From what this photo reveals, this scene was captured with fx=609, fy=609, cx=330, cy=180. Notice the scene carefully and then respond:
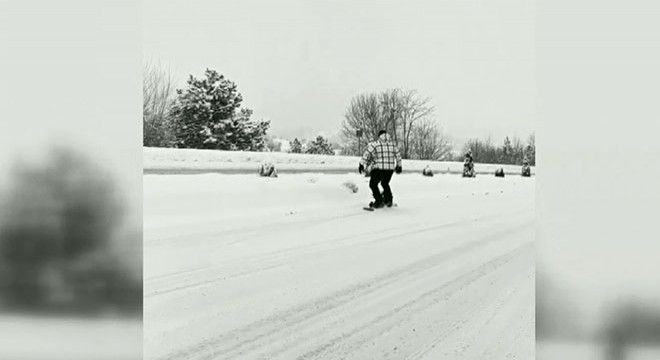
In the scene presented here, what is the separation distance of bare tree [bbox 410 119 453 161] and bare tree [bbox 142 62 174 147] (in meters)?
0.86

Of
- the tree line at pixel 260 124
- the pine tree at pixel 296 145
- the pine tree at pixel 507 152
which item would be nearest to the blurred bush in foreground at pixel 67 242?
the tree line at pixel 260 124

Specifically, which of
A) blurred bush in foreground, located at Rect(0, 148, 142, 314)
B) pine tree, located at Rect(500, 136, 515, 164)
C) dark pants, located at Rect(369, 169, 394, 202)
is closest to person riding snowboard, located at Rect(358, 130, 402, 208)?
dark pants, located at Rect(369, 169, 394, 202)

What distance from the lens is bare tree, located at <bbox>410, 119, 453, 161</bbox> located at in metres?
1.93

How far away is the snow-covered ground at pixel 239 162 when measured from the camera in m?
2.04

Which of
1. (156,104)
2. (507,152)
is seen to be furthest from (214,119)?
(507,152)

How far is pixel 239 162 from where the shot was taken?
7.02 feet

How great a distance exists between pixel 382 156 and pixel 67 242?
1302mm

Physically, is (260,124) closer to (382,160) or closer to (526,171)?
(382,160)

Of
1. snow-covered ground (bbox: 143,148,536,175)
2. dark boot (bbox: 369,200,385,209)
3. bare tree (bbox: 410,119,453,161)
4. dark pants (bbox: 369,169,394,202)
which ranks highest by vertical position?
bare tree (bbox: 410,119,453,161)

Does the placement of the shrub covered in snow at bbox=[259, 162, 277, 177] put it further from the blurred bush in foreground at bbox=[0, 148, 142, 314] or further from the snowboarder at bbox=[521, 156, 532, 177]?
the snowboarder at bbox=[521, 156, 532, 177]

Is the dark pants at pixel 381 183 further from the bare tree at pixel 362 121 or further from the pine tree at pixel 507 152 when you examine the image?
the pine tree at pixel 507 152

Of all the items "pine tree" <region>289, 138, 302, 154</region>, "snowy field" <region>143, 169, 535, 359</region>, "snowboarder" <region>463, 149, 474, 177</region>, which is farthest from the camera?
"pine tree" <region>289, 138, 302, 154</region>

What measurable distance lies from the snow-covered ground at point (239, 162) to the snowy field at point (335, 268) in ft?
0.13

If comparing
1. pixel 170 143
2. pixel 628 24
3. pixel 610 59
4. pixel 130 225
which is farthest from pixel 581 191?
pixel 130 225
